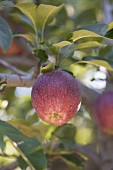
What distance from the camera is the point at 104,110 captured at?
6.05ft

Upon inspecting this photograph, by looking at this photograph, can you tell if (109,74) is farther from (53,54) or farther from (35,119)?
(53,54)

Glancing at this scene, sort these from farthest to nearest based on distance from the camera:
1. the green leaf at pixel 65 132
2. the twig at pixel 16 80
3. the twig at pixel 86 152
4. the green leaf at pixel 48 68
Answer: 1. the twig at pixel 86 152
2. the green leaf at pixel 65 132
3. the twig at pixel 16 80
4. the green leaf at pixel 48 68

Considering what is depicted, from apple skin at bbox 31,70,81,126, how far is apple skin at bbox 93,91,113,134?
637 millimetres

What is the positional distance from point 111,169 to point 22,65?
0.76m

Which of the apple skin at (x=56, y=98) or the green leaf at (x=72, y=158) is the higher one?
the apple skin at (x=56, y=98)

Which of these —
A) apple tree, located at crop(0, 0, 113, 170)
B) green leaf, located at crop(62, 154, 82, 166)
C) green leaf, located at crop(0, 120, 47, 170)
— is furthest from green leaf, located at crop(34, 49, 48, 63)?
green leaf, located at crop(62, 154, 82, 166)

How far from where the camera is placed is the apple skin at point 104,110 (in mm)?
1830

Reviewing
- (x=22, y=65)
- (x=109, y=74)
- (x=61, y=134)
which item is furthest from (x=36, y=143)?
(x=22, y=65)

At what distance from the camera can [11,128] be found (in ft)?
4.05

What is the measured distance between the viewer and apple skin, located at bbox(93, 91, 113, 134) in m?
1.83

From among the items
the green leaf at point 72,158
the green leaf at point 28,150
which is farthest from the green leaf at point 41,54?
the green leaf at point 72,158

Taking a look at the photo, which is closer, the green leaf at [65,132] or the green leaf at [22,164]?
the green leaf at [22,164]

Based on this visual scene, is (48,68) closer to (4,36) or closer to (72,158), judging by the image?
(4,36)

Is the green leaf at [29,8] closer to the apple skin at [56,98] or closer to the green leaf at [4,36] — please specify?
the green leaf at [4,36]
